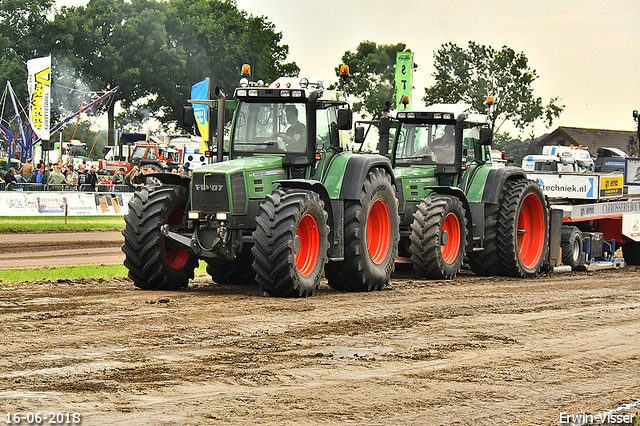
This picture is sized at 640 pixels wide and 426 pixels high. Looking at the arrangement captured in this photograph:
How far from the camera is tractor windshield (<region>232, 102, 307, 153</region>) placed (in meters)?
11.5

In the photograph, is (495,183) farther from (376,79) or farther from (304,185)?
(376,79)

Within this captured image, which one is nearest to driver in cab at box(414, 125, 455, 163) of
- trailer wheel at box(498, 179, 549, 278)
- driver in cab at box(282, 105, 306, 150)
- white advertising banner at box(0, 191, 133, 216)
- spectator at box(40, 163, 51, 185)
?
trailer wheel at box(498, 179, 549, 278)

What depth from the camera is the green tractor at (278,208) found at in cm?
1052

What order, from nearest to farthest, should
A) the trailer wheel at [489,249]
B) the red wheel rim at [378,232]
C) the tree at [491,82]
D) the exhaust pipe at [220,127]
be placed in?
the exhaust pipe at [220,127], the red wheel rim at [378,232], the trailer wheel at [489,249], the tree at [491,82]

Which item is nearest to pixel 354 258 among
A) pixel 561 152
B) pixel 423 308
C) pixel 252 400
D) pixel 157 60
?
pixel 423 308

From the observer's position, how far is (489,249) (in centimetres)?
1478

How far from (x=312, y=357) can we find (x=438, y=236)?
6.47m

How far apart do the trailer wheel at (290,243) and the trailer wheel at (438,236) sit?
281cm

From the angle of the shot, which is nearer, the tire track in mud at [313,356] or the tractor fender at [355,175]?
the tire track in mud at [313,356]

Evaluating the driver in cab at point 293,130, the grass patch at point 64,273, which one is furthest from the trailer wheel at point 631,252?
the grass patch at point 64,273

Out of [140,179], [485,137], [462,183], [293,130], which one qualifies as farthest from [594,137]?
[293,130]

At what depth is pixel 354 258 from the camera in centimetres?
1162

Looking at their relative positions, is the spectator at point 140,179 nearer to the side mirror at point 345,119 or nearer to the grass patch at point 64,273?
the grass patch at point 64,273

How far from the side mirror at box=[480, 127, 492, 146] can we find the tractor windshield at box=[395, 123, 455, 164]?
22.1 inches
